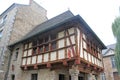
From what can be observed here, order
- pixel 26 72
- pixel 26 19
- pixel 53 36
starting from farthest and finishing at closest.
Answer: pixel 26 19
pixel 26 72
pixel 53 36

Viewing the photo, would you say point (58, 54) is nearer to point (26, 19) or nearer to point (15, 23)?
point (15, 23)

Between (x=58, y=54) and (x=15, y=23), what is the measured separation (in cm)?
759

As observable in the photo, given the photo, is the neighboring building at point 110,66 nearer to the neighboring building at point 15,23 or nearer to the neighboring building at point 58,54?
the neighboring building at point 58,54

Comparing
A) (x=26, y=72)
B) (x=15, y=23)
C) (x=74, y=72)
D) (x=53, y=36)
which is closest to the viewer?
(x=74, y=72)

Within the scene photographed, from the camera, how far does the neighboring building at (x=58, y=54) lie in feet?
23.1

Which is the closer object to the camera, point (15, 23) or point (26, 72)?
point (26, 72)

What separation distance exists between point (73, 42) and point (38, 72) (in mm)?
3548

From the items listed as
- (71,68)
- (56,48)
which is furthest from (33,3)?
(71,68)

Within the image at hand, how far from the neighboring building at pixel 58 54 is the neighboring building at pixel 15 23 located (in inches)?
61.0

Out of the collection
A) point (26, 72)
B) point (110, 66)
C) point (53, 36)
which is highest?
point (53, 36)

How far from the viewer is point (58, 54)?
7512 millimetres

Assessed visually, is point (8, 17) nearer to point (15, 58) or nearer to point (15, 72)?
point (15, 58)

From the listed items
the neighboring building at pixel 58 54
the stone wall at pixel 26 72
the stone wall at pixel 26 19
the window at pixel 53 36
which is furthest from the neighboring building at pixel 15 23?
the window at pixel 53 36

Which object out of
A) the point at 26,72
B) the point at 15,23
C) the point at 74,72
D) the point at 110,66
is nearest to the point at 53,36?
the point at 74,72
